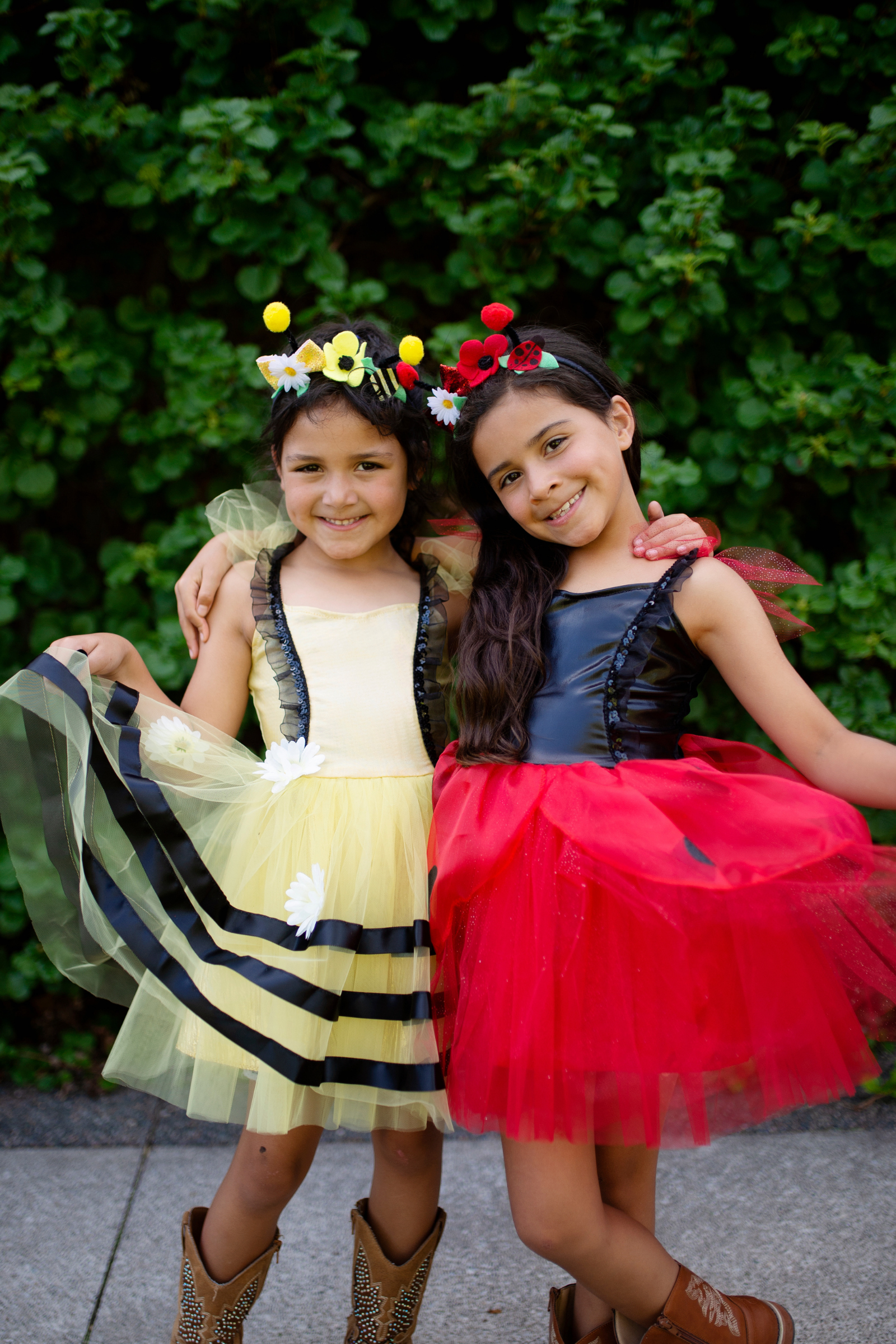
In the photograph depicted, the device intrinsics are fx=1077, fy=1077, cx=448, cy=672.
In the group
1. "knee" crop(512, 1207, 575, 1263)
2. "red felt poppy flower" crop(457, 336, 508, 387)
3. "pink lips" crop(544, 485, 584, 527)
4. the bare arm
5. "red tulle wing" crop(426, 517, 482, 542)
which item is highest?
"red felt poppy flower" crop(457, 336, 508, 387)

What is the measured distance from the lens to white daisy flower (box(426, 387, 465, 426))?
5.99 feet

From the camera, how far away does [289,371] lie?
1827 mm

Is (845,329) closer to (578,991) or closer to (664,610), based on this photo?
(664,610)

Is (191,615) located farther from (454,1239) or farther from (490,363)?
(454,1239)

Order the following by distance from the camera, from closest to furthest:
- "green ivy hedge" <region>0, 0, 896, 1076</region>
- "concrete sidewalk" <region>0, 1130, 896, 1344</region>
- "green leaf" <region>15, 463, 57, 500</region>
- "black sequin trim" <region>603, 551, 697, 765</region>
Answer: "black sequin trim" <region>603, 551, 697, 765</region> → "concrete sidewalk" <region>0, 1130, 896, 1344</region> → "green ivy hedge" <region>0, 0, 896, 1076</region> → "green leaf" <region>15, 463, 57, 500</region>

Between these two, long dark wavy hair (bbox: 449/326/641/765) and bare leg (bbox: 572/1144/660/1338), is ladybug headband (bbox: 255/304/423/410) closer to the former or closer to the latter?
long dark wavy hair (bbox: 449/326/641/765)

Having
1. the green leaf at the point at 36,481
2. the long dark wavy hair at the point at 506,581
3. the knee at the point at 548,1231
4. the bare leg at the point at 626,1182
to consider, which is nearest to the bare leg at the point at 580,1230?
the knee at the point at 548,1231

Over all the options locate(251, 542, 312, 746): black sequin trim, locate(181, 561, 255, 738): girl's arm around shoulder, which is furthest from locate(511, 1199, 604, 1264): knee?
locate(181, 561, 255, 738): girl's arm around shoulder

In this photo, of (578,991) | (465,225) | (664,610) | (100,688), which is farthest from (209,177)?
(578,991)

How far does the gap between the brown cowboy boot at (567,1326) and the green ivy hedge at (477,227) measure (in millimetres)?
1407

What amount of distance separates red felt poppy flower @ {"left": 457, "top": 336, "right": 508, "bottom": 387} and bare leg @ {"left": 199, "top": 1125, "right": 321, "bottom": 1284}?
1229 mm

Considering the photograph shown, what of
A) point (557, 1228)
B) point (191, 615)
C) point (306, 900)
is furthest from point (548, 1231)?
point (191, 615)

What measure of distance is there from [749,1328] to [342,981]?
837 mm

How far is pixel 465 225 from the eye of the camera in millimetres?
2611
